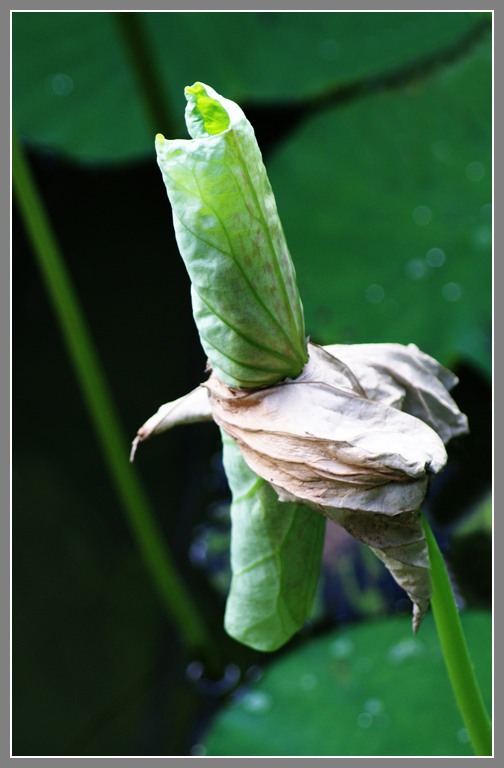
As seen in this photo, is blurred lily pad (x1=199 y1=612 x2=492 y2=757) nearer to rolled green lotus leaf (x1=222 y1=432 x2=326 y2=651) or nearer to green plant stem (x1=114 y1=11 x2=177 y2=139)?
rolled green lotus leaf (x1=222 y1=432 x2=326 y2=651)

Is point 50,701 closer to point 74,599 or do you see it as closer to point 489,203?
point 74,599

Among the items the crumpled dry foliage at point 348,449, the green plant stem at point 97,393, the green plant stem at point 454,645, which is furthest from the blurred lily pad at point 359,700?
the crumpled dry foliage at point 348,449

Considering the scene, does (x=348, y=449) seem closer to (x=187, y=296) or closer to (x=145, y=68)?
(x=145, y=68)

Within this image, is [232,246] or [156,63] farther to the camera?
[156,63]

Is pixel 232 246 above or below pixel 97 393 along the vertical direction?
above

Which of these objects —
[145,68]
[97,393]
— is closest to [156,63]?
[145,68]

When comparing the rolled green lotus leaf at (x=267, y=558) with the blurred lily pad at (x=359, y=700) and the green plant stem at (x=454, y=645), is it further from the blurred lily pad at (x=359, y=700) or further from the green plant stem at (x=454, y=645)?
the blurred lily pad at (x=359, y=700)

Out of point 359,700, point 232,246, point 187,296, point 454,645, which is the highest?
point 232,246

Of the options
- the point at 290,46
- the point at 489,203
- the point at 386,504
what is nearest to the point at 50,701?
the point at 386,504
